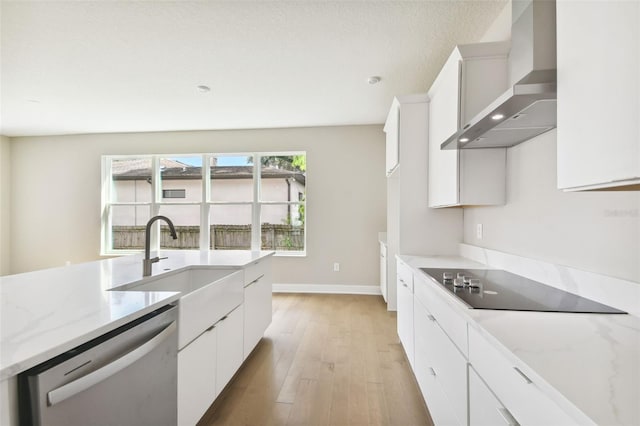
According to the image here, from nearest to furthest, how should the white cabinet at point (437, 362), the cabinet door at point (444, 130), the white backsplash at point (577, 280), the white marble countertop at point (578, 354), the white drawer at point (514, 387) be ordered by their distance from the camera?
the white marble countertop at point (578, 354)
the white drawer at point (514, 387)
the white backsplash at point (577, 280)
the white cabinet at point (437, 362)
the cabinet door at point (444, 130)

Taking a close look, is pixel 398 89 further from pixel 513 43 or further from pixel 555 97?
pixel 555 97

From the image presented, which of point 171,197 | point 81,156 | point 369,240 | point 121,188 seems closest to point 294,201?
point 369,240

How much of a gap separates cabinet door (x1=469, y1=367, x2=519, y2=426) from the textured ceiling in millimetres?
2296

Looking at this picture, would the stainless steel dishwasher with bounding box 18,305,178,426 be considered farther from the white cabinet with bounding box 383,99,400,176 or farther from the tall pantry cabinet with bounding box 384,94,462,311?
the white cabinet with bounding box 383,99,400,176

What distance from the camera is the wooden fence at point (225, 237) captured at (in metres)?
4.93

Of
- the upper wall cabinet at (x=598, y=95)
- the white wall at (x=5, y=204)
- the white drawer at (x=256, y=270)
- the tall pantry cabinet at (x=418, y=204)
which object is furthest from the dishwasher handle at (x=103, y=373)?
the white wall at (x=5, y=204)

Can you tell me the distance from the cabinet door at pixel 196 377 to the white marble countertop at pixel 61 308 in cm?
35

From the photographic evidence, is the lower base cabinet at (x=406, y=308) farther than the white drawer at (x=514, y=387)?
Yes

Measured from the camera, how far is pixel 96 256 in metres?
5.23

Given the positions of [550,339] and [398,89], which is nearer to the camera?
[550,339]

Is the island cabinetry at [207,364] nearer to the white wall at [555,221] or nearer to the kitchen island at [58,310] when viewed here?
the kitchen island at [58,310]

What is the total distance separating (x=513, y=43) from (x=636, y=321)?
1.30m

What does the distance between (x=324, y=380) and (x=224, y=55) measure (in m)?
2.90

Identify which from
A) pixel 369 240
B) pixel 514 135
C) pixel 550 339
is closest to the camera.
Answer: pixel 550 339
